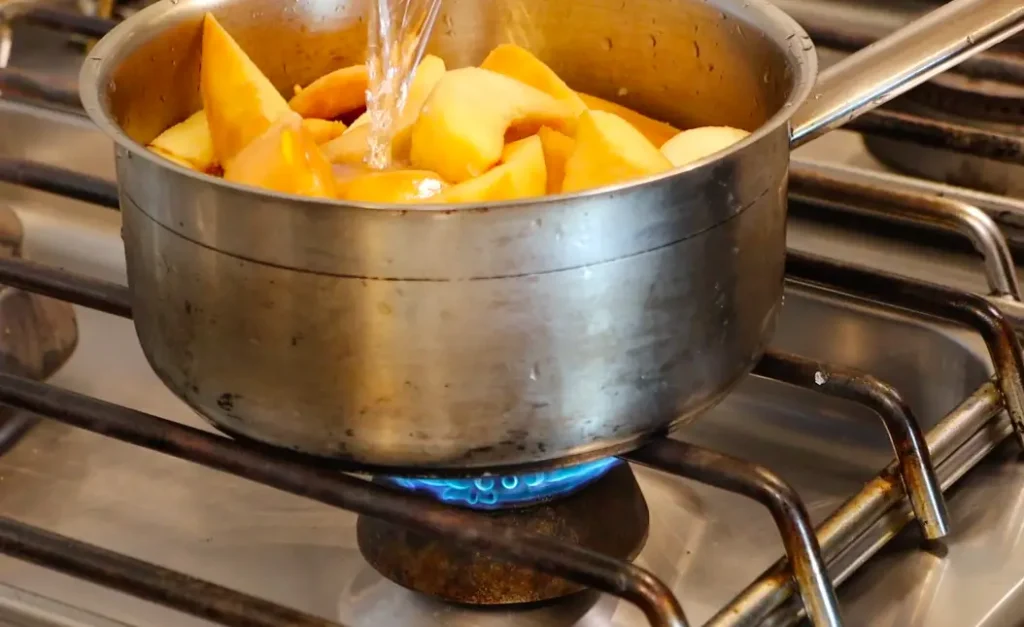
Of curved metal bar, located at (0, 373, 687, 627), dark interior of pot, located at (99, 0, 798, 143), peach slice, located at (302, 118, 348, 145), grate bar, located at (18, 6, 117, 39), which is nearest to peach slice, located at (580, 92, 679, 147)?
dark interior of pot, located at (99, 0, 798, 143)

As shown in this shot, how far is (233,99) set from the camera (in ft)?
1.81

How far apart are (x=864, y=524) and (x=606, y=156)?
7.0 inches

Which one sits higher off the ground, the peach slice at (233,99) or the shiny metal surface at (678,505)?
the peach slice at (233,99)

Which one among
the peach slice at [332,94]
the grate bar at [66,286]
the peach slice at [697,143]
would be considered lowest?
the grate bar at [66,286]

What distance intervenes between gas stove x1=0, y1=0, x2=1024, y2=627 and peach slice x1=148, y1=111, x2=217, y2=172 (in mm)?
75

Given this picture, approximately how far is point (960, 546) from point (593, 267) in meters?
0.23

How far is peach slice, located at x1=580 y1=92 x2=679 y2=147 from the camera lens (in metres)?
0.62

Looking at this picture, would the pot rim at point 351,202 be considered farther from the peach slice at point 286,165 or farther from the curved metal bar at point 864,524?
the curved metal bar at point 864,524

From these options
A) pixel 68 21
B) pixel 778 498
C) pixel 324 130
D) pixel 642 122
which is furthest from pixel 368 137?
pixel 68 21

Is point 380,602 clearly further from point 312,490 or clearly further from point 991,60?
point 991,60

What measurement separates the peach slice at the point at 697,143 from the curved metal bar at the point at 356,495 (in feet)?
0.58

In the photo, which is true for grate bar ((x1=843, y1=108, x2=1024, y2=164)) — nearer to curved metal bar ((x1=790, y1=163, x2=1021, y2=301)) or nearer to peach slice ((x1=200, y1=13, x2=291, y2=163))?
curved metal bar ((x1=790, y1=163, x2=1021, y2=301))

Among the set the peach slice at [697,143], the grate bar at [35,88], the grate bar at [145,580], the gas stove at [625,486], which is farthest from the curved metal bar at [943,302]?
the grate bar at [35,88]

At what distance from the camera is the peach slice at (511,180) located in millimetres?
478
